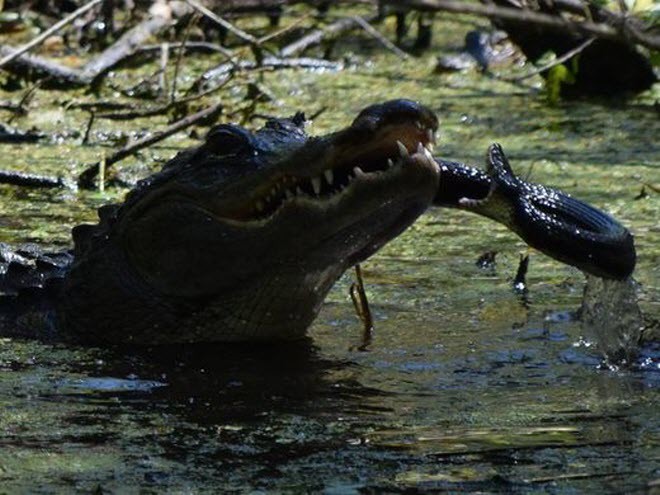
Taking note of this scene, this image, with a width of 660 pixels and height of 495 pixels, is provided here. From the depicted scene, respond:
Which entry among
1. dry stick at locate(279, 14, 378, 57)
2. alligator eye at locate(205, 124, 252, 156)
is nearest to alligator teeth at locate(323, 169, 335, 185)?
alligator eye at locate(205, 124, 252, 156)

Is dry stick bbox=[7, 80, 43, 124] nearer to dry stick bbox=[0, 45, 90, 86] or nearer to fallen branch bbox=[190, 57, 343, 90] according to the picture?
dry stick bbox=[0, 45, 90, 86]

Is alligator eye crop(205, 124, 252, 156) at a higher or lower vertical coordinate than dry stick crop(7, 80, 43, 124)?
higher

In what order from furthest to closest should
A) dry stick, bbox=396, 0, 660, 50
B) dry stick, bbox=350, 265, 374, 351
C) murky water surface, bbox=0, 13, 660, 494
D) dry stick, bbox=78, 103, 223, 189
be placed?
dry stick, bbox=78, 103, 223, 189
dry stick, bbox=350, 265, 374, 351
murky water surface, bbox=0, 13, 660, 494
dry stick, bbox=396, 0, 660, 50

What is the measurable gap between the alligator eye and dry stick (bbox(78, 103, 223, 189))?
205cm

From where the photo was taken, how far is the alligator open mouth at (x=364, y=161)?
4125mm

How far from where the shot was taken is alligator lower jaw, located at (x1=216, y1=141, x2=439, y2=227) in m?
4.18

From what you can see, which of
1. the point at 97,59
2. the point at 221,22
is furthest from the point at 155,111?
the point at 97,59

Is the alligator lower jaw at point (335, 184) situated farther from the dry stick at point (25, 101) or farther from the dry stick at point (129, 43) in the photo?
the dry stick at point (129, 43)

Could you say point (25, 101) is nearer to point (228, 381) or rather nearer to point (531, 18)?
point (228, 381)

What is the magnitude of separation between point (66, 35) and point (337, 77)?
1.77m

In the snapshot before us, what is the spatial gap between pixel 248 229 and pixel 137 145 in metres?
2.41

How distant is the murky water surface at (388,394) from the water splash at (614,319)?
5 cm

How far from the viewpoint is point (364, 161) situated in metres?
4.26

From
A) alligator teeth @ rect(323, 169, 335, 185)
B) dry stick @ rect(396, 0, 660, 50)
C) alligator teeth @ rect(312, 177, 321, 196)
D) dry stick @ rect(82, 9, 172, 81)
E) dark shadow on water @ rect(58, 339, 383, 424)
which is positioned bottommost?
dark shadow on water @ rect(58, 339, 383, 424)
